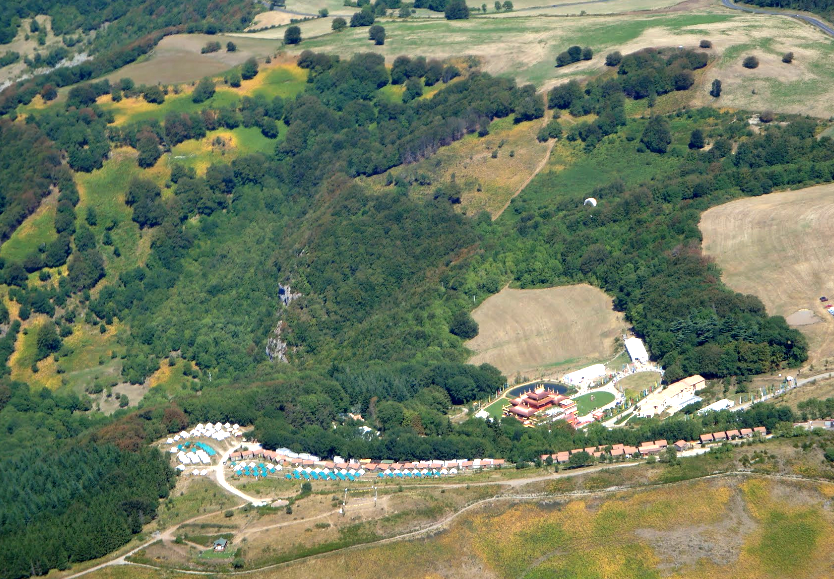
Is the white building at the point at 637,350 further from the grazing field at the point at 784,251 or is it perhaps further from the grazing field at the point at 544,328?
the grazing field at the point at 784,251

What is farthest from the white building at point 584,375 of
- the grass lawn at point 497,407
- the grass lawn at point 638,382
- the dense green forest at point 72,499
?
the dense green forest at point 72,499

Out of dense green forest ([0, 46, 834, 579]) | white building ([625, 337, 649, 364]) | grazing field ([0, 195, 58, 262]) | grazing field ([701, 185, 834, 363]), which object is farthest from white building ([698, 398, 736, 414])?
grazing field ([0, 195, 58, 262])

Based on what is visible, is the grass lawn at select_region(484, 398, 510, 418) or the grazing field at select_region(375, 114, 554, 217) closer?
the grass lawn at select_region(484, 398, 510, 418)

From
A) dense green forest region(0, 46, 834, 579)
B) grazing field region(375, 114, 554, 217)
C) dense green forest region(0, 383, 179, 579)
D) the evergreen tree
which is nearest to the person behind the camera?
dense green forest region(0, 383, 179, 579)

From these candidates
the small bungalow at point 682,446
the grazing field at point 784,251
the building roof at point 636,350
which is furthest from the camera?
the building roof at point 636,350

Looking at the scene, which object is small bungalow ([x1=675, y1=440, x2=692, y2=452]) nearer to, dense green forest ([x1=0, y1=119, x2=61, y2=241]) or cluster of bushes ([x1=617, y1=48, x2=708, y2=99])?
cluster of bushes ([x1=617, y1=48, x2=708, y2=99])

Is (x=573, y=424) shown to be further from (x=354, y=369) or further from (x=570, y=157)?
(x=570, y=157)

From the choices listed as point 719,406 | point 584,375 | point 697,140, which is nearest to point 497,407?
point 584,375
